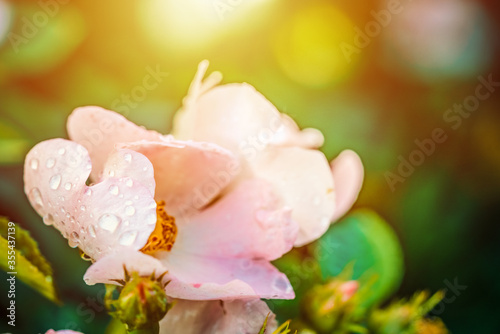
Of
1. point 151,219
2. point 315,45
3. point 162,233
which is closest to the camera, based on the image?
point 151,219

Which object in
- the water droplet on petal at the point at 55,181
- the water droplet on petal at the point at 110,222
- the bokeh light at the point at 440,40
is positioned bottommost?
the water droplet on petal at the point at 55,181

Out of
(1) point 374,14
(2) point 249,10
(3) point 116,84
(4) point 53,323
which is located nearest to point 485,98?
(1) point 374,14

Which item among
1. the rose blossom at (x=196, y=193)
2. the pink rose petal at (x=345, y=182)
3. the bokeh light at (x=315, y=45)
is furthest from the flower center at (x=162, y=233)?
the bokeh light at (x=315, y=45)

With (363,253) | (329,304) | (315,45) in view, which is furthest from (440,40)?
(329,304)

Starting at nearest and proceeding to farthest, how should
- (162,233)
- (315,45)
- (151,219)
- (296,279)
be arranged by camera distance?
(151,219)
(162,233)
(296,279)
(315,45)

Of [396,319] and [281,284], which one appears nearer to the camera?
[281,284]

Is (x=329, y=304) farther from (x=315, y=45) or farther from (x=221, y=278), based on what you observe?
(x=315, y=45)

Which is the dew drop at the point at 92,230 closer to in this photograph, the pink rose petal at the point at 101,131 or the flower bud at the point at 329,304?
the pink rose petal at the point at 101,131
